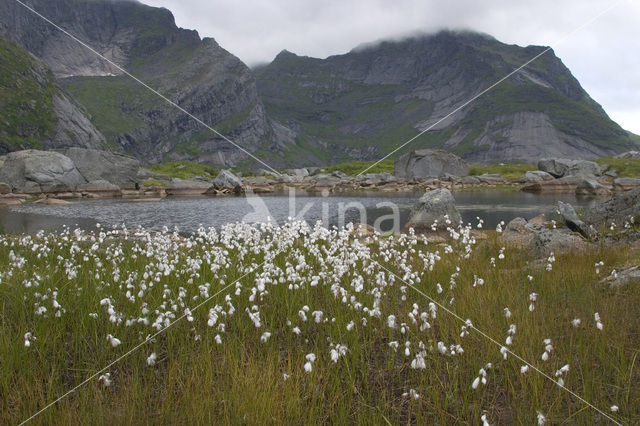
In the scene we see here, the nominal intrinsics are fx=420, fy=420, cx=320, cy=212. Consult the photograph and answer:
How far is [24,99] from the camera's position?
400 ft

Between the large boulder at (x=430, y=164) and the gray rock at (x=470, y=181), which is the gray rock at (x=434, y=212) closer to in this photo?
the gray rock at (x=470, y=181)

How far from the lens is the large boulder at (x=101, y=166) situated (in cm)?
5838

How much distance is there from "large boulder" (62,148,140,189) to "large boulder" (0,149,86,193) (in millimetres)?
5597

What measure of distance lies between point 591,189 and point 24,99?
464 ft

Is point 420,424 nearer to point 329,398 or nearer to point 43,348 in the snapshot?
point 329,398

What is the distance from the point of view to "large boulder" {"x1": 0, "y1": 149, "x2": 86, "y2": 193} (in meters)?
48.9

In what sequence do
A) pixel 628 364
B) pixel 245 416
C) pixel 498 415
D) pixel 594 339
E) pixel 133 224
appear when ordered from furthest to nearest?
1. pixel 133 224
2. pixel 594 339
3. pixel 628 364
4. pixel 498 415
5. pixel 245 416

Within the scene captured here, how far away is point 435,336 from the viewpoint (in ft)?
17.9

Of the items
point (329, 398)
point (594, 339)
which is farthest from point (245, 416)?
point (594, 339)

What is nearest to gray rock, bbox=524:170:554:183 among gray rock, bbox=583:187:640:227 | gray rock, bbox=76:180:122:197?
gray rock, bbox=583:187:640:227

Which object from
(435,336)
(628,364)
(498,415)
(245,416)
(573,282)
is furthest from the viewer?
(573,282)

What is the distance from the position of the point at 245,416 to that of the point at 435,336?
2847 millimetres

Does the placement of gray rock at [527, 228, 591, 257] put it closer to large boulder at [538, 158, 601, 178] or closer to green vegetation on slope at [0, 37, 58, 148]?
large boulder at [538, 158, 601, 178]

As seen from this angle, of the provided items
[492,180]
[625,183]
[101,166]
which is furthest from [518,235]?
[492,180]
